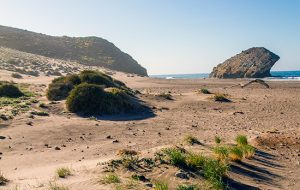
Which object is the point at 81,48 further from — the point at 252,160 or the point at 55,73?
the point at 252,160

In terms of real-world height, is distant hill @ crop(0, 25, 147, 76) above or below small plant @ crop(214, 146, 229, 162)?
above

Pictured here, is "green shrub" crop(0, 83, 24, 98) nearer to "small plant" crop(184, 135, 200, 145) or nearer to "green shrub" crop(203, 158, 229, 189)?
"small plant" crop(184, 135, 200, 145)

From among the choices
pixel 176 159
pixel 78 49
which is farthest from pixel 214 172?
pixel 78 49

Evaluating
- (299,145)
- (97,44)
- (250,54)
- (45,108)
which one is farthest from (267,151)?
(97,44)

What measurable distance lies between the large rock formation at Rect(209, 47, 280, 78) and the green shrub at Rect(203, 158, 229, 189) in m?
76.6

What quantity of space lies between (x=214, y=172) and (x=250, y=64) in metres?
80.7

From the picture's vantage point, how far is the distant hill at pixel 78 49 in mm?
101000

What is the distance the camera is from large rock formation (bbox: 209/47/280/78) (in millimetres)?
86581

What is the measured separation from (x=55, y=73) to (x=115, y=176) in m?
51.4

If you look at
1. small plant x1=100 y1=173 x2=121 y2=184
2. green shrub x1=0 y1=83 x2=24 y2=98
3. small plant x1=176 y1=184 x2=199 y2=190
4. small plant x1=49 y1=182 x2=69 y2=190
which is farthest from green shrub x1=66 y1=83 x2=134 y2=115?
small plant x1=176 y1=184 x2=199 y2=190

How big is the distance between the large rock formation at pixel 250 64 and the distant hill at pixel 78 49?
27.6 meters

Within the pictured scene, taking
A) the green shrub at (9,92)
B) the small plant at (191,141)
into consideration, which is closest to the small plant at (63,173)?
the small plant at (191,141)

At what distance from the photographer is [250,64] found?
3501 inches

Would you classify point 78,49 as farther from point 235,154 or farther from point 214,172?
point 214,172
